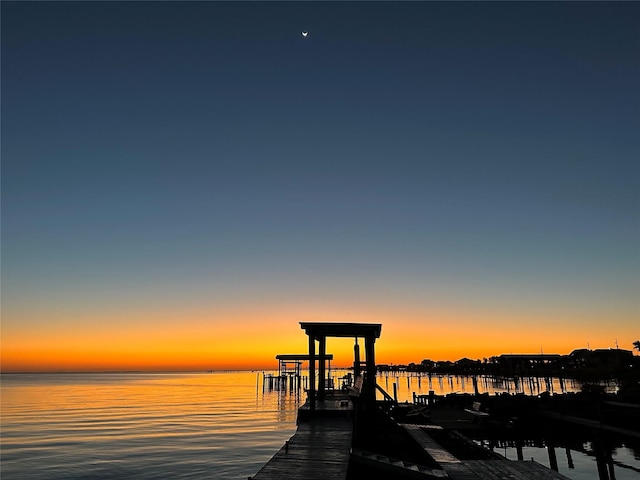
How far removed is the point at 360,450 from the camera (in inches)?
543

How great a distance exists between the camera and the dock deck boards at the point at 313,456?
11.1m

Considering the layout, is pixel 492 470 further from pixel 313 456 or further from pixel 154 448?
pixel 154 448

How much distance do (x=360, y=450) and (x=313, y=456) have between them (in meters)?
1.45

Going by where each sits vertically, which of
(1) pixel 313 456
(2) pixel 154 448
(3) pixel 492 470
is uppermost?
(1) pixel 313 456

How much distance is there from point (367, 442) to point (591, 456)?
21.3 metres

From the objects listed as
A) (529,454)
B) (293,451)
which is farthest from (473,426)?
(293,451)

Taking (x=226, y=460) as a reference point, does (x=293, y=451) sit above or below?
above

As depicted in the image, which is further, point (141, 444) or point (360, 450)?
point (141, 444)

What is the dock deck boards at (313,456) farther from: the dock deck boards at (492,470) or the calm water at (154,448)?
the calm water at (154,448)

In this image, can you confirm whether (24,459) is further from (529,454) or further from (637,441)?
(637,441)

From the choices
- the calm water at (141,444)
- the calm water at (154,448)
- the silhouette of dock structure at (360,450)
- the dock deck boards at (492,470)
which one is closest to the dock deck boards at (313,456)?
the silhouette of dock structure at (360,450)

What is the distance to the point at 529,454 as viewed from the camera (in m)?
32.6

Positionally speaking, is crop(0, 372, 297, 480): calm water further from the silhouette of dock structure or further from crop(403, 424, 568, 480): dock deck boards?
crop(403, 424, 568, 480): dock deck boards

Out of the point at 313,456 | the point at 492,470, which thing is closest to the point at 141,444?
the point at 492,470
